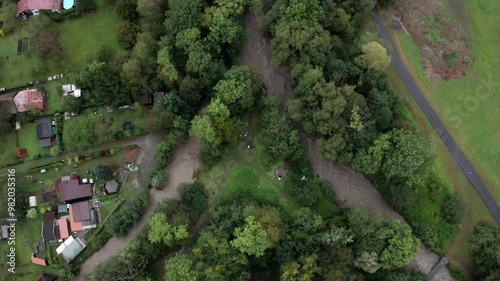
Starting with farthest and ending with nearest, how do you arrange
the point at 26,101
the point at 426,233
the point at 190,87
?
the point at 26,101 < the point at 190,87 < the point at 426,233

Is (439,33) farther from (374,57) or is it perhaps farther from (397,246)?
(397,246)

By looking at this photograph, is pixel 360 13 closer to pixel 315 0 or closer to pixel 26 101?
pixel 315 0

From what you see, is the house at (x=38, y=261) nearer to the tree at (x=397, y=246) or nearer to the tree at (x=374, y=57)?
the tree at (x=397, y=246)

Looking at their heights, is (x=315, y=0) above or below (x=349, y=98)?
above

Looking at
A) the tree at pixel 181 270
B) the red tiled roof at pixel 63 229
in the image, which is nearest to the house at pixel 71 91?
the red tiled roof at pixel 63 229

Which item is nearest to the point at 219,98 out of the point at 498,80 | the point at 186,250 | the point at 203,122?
the point at 203,122
